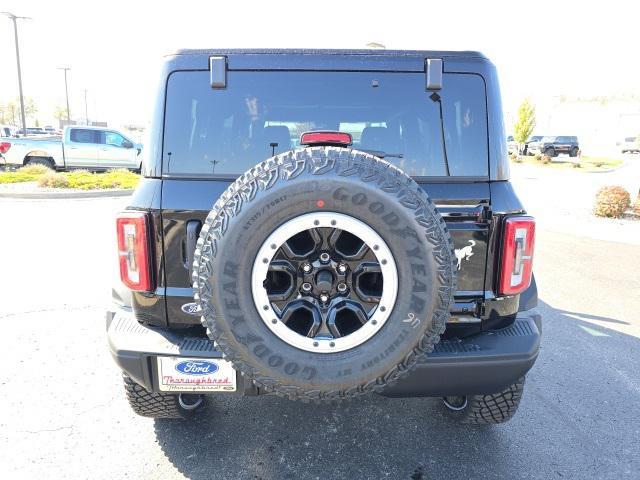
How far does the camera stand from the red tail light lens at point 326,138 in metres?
1.97

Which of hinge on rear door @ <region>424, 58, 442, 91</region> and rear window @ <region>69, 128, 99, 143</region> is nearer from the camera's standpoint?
hinge on rear door @ <region>424, 58, 442, 91</region>

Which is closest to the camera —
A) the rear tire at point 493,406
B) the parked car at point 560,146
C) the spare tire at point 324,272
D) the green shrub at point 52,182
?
the spare tire at point 324,272

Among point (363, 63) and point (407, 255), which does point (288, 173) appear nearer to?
point (407, 255)

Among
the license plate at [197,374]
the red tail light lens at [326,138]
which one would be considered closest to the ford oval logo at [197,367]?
the license plate at [197,374]

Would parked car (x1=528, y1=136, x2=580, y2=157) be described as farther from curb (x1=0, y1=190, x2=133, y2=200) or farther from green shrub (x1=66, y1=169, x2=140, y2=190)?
curb (x1=0, y1=190, x2=133, y2=200)

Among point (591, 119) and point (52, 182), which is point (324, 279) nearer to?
point (52, 182)

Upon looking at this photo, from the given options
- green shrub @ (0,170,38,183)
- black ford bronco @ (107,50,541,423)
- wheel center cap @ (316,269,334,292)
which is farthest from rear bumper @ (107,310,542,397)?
green shrub @ (0,170,38,183)

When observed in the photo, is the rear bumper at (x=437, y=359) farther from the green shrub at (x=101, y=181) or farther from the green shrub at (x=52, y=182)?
the green shrub at (x=52, y=182)

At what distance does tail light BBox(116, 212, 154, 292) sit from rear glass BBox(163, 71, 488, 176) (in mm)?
294

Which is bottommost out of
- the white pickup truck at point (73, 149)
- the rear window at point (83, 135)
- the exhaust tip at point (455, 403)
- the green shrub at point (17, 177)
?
the exhaust tip at point (455, 403)

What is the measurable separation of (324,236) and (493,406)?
1.54m

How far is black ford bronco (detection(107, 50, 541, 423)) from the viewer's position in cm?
173

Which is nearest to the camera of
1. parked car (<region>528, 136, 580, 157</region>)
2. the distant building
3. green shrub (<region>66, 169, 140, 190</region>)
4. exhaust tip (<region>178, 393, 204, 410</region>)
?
exhaust tip (<region>178, 393, 204, 410</region>)

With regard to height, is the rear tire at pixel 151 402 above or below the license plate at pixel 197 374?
below
